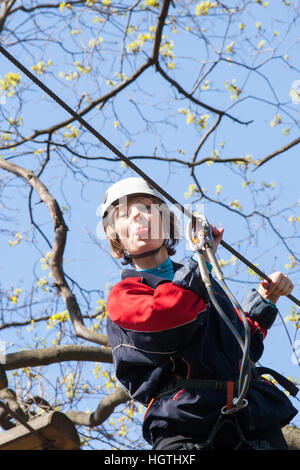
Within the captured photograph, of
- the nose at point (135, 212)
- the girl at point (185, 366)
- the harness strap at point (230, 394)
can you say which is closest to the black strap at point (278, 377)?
the girl at point (185, 366)

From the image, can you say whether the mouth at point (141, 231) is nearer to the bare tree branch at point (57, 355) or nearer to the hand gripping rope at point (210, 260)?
the hand gripping rope at point (210, 260)

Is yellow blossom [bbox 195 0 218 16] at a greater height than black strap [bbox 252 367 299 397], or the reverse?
yellow blossom [bbox 195 0 218 16]

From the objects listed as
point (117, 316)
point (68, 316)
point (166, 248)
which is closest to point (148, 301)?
point (117, 316)

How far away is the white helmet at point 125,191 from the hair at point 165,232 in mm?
19

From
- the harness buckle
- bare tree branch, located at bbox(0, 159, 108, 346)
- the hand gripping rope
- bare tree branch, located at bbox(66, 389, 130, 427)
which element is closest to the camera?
the hand gripping rope

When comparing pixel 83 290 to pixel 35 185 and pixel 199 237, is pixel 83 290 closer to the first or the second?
pixel 35 185

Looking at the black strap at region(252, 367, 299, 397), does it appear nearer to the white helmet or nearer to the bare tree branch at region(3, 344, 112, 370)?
the white helmet

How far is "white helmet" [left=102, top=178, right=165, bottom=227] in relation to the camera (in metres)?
2.89

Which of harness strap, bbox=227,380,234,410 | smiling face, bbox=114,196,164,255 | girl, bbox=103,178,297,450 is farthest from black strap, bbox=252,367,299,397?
smiling face, bbox=114,196,164,255

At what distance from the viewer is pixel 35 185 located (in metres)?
5.39

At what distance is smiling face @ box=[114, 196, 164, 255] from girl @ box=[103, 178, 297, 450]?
5.2 inches

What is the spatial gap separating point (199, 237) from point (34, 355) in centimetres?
227

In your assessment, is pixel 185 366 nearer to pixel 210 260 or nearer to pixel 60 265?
pixel 210 260

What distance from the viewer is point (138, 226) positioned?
276 centimetres
